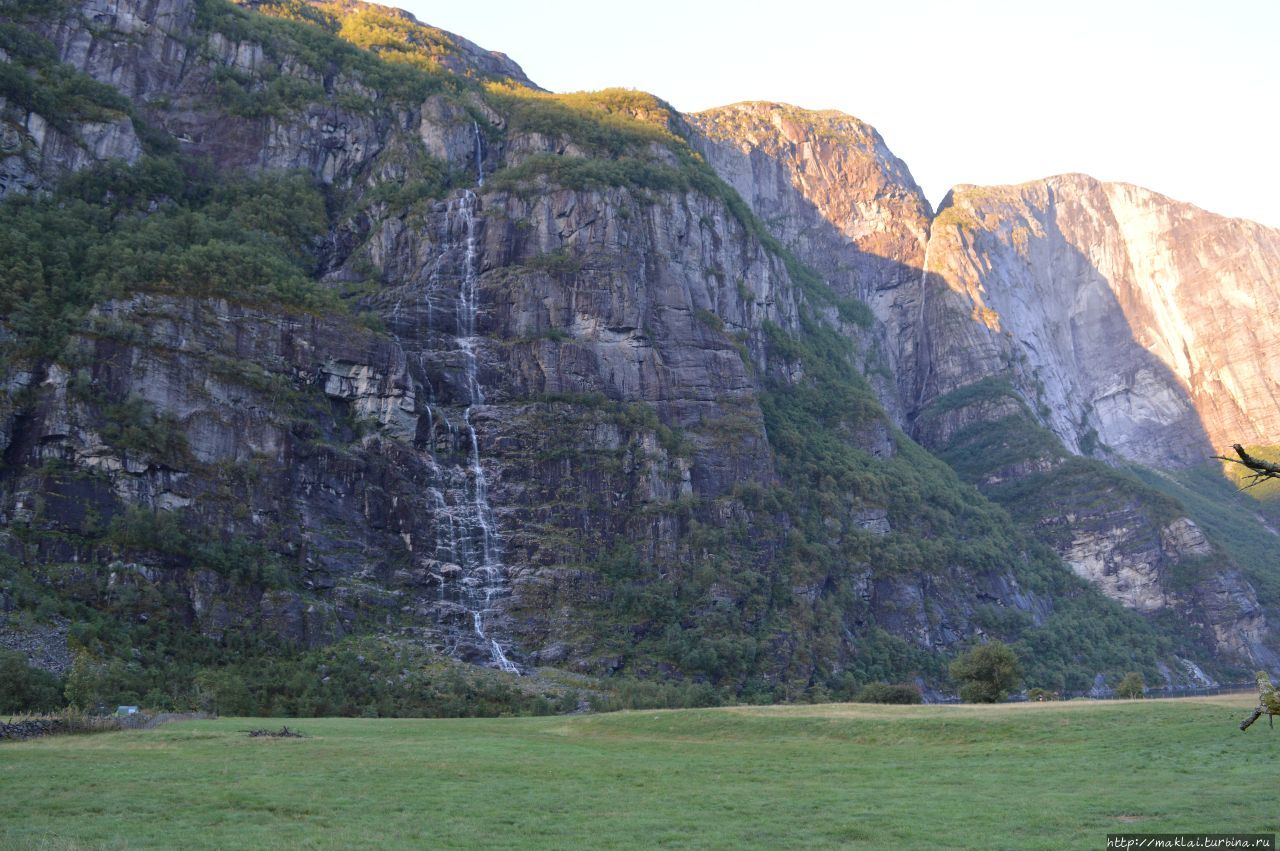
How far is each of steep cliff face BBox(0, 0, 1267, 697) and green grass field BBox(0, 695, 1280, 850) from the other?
1763 inches

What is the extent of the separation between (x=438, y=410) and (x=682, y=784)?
84.1 m

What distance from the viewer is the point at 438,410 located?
114 metres

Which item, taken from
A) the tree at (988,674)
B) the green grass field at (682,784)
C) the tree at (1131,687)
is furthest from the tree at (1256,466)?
the tree at (1131,687)

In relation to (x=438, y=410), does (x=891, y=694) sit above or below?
→ below

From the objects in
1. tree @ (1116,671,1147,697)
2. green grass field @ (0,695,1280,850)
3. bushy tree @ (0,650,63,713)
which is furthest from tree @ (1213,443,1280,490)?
tree @ (1116,671,1147,697)

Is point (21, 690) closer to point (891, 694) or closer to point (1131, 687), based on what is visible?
point (891, 694)

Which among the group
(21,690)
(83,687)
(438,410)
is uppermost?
(438,410)

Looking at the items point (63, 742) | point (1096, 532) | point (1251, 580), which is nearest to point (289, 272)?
point (63, 742)

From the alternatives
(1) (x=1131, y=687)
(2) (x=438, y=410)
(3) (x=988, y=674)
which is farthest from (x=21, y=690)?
(1) (x=1131, y=687)

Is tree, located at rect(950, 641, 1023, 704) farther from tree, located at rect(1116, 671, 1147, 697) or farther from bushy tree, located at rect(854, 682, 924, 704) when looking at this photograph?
tree, located at rect(1116, 671, 1147, 697)

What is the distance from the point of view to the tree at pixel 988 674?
76.9 metres

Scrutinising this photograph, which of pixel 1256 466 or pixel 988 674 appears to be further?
pixel 988 674

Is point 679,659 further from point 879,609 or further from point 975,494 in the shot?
point 975,494

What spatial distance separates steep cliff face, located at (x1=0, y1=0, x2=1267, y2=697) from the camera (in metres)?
89.8
